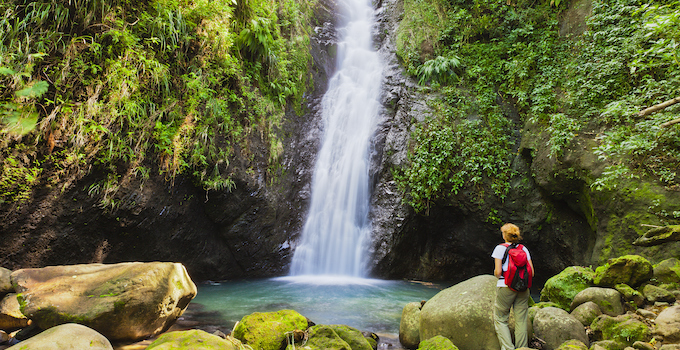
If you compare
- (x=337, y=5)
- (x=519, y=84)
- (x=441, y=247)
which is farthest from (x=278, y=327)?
(x=337, y=5)

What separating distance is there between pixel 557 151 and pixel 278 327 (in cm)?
775

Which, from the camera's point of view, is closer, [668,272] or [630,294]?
[630,294]

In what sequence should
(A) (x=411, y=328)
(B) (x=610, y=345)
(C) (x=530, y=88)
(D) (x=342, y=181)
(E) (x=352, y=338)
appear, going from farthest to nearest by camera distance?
(D) (x=342, y=181) → (C) (x=530, y=88) → (A) (x=411, y=328) → (E) (x=352, y=338) → (B) (x=610, y=345)

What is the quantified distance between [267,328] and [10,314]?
10.3ft

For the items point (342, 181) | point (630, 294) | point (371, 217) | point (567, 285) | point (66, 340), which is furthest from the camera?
point (342, 181)

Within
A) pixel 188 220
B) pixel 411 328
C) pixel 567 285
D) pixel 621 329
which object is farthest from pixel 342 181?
pixel 621 329

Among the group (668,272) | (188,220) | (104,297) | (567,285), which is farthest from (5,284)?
(668,272)

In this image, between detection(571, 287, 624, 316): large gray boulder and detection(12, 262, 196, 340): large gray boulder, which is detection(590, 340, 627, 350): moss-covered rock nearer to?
detection(571, 287, 624, 316): large gray boulder

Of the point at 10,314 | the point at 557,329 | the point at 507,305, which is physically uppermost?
the point at 507,305

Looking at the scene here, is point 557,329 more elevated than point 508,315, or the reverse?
point 508,315

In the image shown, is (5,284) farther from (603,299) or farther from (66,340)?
(603,299)

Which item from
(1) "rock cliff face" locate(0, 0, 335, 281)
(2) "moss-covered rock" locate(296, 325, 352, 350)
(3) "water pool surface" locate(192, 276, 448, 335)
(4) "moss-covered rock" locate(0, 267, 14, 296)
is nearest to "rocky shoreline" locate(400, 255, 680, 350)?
(2) "moss-covered rock" locate(296, 325, 352, 350)

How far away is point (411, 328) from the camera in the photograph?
4566mm

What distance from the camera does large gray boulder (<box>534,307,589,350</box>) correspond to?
3836 millimetres
